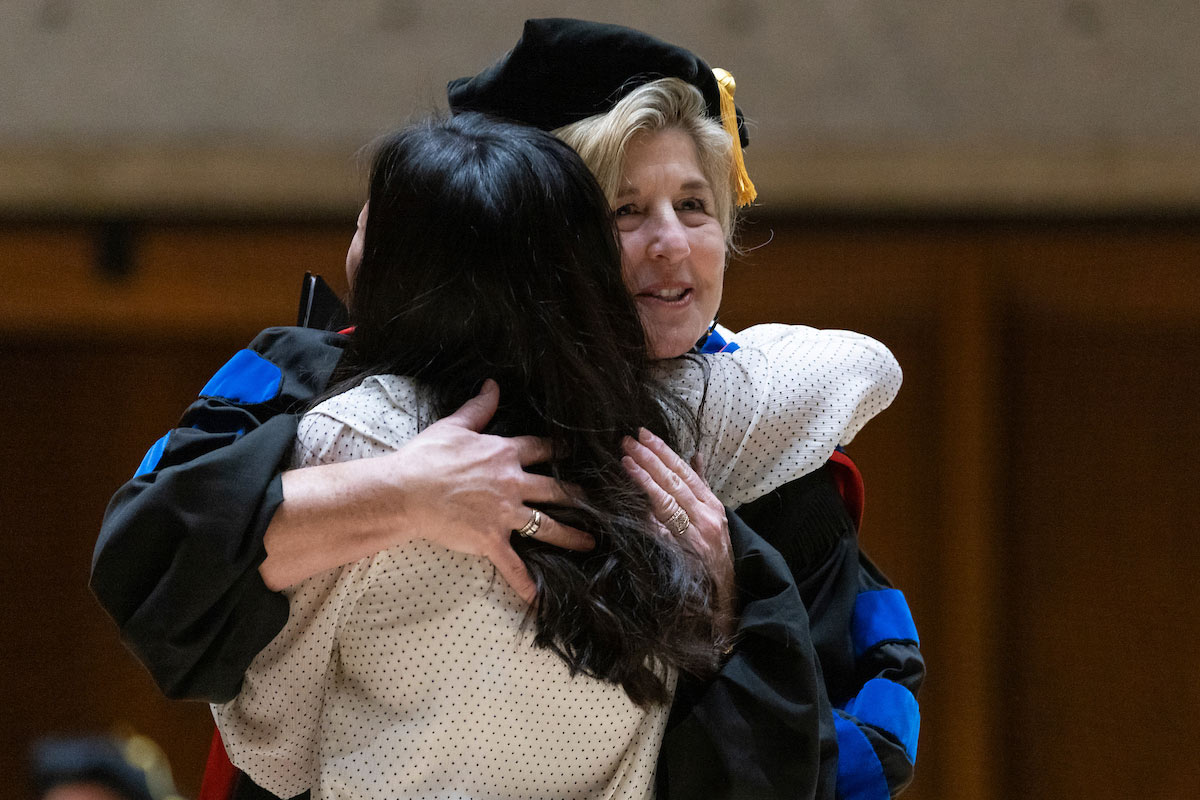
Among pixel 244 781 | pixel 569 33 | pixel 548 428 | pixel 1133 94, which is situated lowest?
pixel 244 781

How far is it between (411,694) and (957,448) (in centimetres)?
240

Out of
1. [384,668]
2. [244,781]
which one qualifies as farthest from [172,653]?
[244,781]

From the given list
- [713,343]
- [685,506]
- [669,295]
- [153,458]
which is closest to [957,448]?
[713,343]

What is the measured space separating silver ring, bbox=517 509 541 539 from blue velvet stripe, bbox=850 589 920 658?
503 millimetres

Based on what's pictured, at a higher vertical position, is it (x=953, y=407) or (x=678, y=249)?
(x=678, y=249)

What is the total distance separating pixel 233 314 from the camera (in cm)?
326

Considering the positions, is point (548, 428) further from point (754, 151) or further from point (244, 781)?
point (754, 151)

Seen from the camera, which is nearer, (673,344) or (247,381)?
(247,381)

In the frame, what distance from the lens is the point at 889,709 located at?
138 cm

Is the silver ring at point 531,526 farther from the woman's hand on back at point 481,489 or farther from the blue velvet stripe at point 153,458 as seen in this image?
the blue velvet stripe at point 153,458

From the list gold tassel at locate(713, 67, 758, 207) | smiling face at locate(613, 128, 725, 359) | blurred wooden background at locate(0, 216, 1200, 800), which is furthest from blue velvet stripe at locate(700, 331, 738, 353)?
blurred wooden background at locate(0, 216, 1200, 800)

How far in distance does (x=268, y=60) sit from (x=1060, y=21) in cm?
181

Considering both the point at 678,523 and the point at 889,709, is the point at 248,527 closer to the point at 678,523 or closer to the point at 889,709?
the point at 678,523

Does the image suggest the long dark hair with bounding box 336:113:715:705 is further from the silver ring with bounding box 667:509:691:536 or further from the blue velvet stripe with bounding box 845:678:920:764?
the blue velvet stripe with bounding box 845:678:920:764
